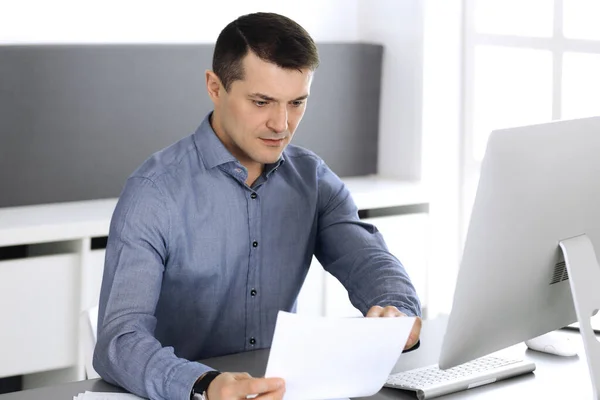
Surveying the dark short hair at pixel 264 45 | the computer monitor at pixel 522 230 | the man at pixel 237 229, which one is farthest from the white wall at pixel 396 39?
the computer monitor at pixel 522 230

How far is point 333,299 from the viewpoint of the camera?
395 centimetres

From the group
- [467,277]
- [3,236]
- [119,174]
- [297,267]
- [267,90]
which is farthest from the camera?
[119,174]

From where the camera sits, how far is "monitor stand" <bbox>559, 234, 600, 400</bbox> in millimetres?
1793

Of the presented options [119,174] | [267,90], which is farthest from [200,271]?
[119,174]

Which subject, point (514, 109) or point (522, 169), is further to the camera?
point (514, 109)

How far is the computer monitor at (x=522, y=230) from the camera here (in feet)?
5.45

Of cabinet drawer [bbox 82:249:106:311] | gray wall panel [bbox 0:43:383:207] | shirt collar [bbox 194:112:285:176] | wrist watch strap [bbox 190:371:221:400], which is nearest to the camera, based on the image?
wrist watch strap [bbox 190:371:221:400]

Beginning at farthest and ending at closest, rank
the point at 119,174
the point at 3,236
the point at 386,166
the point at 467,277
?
the point at 386,166
the point at 119,174
the point at 3,236
the point at 467,277

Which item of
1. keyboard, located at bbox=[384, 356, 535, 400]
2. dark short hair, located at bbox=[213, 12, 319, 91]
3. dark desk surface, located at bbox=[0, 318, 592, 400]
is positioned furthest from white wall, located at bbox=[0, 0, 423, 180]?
keyboard, located at bbox=[384, 356, 535, 400]

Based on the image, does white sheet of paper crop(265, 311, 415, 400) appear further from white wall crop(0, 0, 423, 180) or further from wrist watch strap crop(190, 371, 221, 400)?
white wall crop(0, 0, 423, 180)

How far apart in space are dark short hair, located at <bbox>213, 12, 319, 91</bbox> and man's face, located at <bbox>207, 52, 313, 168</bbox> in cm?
2

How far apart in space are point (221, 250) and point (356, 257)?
329 millimetres

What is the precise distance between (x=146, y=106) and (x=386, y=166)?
3.63 ft

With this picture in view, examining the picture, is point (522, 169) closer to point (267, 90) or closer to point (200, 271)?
point (267, 90)
